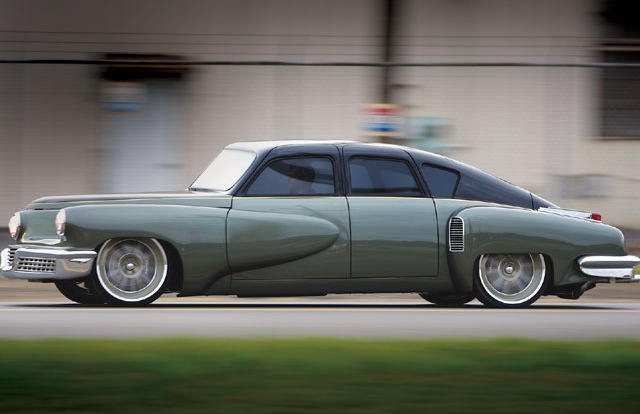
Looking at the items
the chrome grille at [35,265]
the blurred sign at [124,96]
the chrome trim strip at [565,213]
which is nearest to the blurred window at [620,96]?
the blurred sign at [124,96]

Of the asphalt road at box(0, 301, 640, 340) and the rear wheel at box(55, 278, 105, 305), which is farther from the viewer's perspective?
the rear wheel at box(55, 278, 105, 305)

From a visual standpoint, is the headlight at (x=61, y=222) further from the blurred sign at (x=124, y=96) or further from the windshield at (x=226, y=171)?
the blurred sign at (x=124, y=96)

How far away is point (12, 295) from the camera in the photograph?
1255 cm

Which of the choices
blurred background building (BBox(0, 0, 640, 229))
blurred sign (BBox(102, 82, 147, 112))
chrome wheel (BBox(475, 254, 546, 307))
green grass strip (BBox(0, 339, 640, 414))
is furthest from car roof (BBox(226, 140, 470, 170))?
blurred sign (BBox(102, 82, 147, 112))

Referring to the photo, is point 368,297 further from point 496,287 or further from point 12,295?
point 12,295

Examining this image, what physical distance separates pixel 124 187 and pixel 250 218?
8928mm

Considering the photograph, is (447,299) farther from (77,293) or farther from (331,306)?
(77,293)

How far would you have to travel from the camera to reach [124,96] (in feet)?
65.2

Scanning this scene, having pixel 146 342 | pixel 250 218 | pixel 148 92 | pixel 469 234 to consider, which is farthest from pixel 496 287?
pixel 148 92

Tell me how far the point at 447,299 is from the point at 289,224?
6.31ft

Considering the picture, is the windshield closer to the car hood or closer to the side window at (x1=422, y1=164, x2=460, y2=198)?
the car hood

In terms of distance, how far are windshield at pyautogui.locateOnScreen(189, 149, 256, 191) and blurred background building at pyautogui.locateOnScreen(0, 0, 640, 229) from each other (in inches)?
302

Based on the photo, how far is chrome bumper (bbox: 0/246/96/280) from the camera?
10.3 metres

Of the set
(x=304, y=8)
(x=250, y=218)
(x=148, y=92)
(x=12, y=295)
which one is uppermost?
(x=304, y=8)
